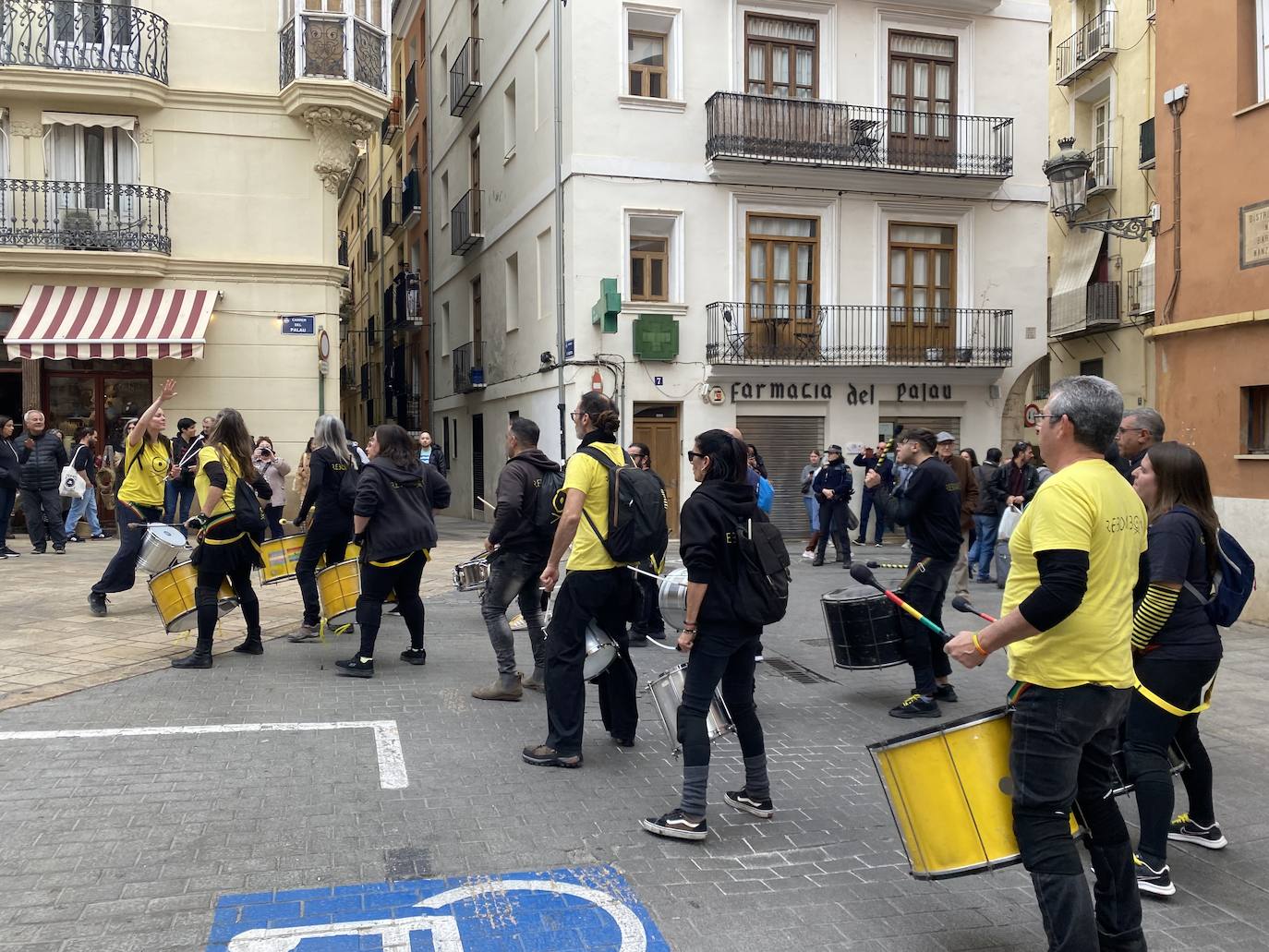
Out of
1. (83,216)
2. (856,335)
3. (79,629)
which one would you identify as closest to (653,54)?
(856,335)

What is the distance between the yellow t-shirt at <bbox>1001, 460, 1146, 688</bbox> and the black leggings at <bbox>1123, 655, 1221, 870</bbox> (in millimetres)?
933

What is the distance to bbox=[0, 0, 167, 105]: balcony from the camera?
56.5 feet

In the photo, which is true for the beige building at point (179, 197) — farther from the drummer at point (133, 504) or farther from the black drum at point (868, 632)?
the black drum at point (868, 632)

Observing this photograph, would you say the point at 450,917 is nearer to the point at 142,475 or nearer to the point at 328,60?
the point at 142,475

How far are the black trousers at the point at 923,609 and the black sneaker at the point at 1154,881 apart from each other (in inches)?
110

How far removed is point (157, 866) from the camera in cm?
421

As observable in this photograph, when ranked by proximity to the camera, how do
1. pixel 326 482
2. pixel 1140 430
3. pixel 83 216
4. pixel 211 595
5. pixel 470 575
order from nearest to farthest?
pixel 1140 430 < pixel 211 595 < pixel 326 482 < pixel 470 575 < pixel 83 216

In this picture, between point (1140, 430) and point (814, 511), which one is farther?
point (814, 511)

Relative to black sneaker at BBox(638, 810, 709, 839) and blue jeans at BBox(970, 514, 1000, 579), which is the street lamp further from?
black sneaker at BBox(638, 810, 709, 839)

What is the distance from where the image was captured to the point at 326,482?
877 centimetres

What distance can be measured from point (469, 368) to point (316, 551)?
686 inches

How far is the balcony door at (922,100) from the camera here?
806 inches

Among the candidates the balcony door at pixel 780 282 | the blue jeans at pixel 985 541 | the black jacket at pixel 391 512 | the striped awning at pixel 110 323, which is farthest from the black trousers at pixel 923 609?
the striped awning at pixel 110 323

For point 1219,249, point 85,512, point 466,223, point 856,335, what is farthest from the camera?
point 466,223
